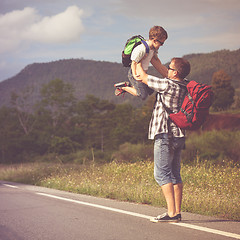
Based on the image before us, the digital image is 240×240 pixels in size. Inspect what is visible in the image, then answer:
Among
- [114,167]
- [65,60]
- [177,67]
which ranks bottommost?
[114,167]

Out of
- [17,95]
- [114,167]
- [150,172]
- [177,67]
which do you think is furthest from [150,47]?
[17,95]

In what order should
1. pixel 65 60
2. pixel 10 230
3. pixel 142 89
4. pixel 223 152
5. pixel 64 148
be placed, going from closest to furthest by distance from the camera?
pixel 142 89, pixel 10 230, pixel 223 152, pixel 64 148, pixel 65 60

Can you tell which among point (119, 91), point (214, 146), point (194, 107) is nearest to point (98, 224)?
point (119, 91)

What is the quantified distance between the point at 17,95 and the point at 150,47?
206 feet

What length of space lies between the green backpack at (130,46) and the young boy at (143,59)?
5 cm

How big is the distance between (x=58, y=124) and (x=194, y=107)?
63.9 meters

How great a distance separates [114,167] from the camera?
443 inches

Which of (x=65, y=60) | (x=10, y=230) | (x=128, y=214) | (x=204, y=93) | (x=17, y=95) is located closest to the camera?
(x=204, y=93)

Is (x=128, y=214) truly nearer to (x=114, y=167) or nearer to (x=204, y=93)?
(x=204, y=93)

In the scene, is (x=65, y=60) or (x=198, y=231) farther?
(x=65, y=60)

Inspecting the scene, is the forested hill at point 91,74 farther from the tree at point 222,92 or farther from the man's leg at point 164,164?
the man's leg at point 164,164

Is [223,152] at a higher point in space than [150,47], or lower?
lower

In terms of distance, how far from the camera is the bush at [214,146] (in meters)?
18.8

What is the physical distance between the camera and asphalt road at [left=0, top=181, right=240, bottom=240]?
4.14 metres
